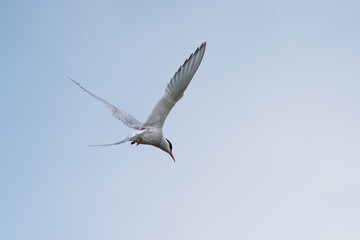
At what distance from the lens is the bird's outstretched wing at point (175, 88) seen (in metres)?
7.67

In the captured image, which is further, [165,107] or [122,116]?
[122,116]

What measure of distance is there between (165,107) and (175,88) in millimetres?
521

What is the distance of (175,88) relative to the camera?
816cm

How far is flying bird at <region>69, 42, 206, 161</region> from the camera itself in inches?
304

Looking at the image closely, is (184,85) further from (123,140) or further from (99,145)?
(99,145)

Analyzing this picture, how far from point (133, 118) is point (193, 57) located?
10.4ft

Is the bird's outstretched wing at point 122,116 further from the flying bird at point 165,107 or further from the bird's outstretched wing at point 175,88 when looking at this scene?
the bird's outstretched wing at point 175,88

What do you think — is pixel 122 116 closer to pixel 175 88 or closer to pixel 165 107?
pixel 165 107

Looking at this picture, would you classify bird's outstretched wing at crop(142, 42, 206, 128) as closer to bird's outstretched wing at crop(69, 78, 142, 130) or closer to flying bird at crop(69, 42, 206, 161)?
flying bird at crop(69, 42, 206, 161)

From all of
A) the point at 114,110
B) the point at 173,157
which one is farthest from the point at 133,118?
the point at 173,157

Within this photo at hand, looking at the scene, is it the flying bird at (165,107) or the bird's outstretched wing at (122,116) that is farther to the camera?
the bird's outstretched wing at (122,116)

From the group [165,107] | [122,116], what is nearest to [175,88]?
[165,107]

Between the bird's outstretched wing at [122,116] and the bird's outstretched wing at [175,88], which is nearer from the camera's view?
the bird's outstretched wing at [175,88]

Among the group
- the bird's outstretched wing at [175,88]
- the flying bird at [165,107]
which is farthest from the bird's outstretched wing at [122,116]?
the bird's outstretched wing at [175,88]
